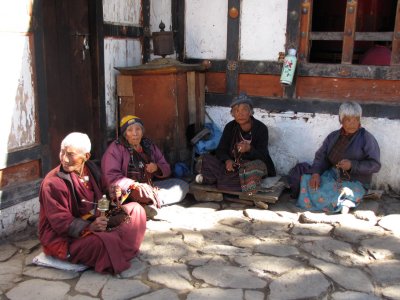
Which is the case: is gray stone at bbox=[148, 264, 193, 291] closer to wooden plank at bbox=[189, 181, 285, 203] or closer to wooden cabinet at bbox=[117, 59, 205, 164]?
wooden plank at bbox=[189, 181, 285, 203]

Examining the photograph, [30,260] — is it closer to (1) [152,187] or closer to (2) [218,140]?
(1) [152,187]

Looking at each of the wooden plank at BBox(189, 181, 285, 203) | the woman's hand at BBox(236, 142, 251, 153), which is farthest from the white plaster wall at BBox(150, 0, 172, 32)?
the wooden plank at BBox(189, 181, 285, 203)

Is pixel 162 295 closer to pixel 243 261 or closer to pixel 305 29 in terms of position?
pixel 243 261

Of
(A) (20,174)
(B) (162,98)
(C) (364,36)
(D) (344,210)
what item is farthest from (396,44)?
(A) (20,174)

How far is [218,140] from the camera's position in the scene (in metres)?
6.32

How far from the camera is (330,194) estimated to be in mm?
5152

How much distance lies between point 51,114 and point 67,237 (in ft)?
6.41

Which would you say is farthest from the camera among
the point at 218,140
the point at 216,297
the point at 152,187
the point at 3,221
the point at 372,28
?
the point at 372,28

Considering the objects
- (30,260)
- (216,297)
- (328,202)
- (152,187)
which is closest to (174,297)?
(216,297)

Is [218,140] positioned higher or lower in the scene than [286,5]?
lower

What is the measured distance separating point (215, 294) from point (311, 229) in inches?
64.4

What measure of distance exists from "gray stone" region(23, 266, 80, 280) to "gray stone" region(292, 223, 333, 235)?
2.19 m

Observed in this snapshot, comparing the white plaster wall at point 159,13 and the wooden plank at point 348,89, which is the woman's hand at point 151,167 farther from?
the white plaster wall at point 159,13

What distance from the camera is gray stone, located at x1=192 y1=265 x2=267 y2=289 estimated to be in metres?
3.55
